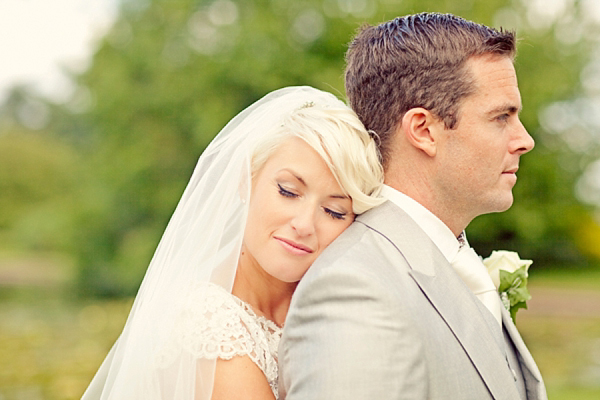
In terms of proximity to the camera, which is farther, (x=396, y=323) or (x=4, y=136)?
(x=4, y=136)

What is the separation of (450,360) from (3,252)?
41.3 m

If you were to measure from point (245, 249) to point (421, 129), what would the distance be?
87cm

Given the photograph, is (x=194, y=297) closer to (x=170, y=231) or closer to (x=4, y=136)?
(x=170, y=231)

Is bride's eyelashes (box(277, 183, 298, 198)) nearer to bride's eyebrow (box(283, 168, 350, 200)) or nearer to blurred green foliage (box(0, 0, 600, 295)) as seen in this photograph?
bride's eyebrow (box(283, 168, 350, 200))

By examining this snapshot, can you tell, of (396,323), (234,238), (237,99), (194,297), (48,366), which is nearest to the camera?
(396,323)

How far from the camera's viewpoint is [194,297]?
254 centimetres

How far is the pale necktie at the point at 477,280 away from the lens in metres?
2.54

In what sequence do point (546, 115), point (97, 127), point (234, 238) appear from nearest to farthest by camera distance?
point (234, 238)
point (546, 115)
point (97, 127)

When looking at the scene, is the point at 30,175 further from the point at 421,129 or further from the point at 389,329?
the point at 389,329

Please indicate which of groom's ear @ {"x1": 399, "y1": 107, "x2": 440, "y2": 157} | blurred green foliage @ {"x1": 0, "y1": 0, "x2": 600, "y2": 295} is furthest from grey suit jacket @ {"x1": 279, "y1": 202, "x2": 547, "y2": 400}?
blurred green foliage @ {"x1": 0, "y1": 0, "x2": 600, "y2": 295}

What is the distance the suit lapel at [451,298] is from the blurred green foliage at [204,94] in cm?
1085

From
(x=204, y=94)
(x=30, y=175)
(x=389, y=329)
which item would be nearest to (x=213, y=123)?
(x=204, y=94)

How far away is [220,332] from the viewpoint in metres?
2.44

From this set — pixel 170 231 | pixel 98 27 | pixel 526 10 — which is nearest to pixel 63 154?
pixel 98 27
